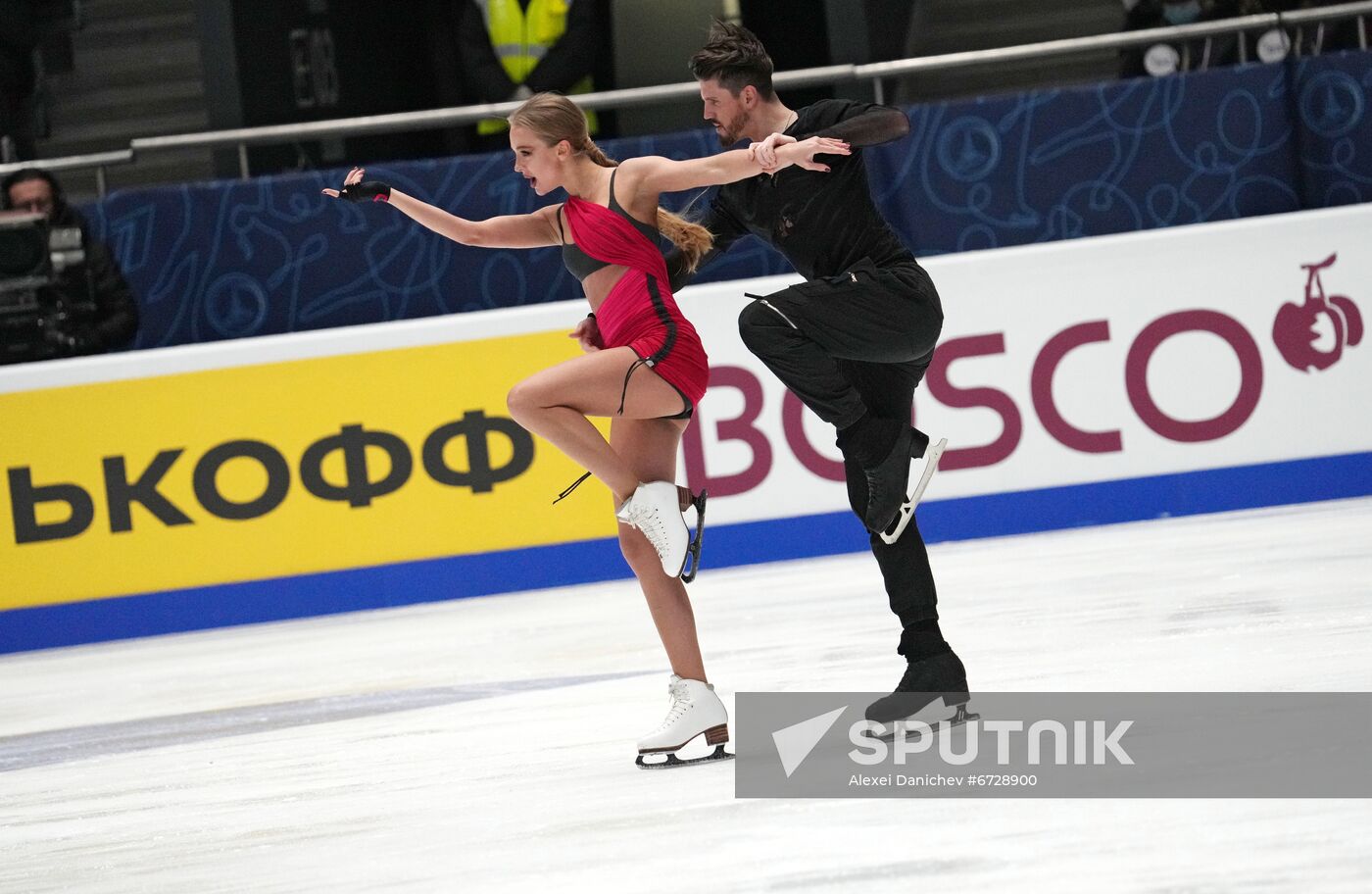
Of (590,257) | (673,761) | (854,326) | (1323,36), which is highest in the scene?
(1323,36)

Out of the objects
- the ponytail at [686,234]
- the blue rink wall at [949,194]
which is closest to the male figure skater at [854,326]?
the ponytail at [686,234]

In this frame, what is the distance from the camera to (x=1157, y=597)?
4.29 meters

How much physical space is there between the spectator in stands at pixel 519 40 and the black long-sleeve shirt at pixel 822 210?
4.16 m

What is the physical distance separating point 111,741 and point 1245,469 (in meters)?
4.25

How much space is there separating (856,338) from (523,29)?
15.3 feet

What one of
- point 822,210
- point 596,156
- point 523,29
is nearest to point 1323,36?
point 523,29

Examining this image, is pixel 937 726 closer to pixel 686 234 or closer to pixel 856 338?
pixel 856 338

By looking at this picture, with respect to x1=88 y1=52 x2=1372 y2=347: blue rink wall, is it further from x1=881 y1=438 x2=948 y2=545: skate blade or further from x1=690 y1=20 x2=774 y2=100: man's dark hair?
x1=881 y1=438 x2=948 y2=545: skate blade

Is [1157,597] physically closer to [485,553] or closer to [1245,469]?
[1245,469]

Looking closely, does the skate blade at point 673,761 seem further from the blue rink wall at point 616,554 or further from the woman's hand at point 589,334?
the blue rink wall at point 616,554

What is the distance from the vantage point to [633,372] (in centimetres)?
299

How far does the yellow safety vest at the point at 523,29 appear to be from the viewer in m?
7.17

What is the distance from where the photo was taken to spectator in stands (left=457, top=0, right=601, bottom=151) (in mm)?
7098

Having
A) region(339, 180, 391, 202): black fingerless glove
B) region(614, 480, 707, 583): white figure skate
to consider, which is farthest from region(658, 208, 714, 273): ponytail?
region(339, 180, 391, 202): black fingerless glove
